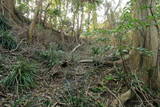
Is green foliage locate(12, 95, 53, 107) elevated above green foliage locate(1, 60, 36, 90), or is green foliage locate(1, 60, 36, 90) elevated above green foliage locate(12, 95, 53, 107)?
green foliage locate(1, 60, 36, 90)

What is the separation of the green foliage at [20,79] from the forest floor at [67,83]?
0.11m

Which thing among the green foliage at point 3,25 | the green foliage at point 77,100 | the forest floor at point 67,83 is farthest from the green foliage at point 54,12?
the green foliage at point 77,100

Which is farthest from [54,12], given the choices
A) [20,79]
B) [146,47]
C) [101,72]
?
[146,47]

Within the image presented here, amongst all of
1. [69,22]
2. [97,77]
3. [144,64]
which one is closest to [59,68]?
[97,77]

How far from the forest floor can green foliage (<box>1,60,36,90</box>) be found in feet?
0.35

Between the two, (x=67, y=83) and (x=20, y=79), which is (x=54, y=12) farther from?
(x=20, y=79)

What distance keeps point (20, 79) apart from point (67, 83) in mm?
1076

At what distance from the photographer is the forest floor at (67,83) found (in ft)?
9.75

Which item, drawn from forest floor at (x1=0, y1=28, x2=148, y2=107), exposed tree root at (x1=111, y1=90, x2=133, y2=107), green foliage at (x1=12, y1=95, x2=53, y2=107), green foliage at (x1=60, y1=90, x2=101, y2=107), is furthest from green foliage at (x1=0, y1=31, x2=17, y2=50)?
exposed tree root at (x1=111, y1=90, x2=133, y2=107)

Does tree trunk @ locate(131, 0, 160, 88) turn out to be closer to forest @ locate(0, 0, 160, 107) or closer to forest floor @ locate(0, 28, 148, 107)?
forest @ locate(0, 0, 160, 107)

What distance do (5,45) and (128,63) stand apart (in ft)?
13.2

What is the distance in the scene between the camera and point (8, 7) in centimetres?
820

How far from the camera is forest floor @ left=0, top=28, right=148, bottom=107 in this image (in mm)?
2973

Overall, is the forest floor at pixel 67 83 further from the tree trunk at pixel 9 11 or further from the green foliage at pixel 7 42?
the tree trunk at pixel 9 11
